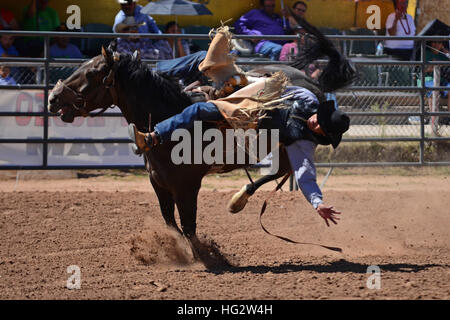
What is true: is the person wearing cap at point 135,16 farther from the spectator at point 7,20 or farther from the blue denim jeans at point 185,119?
the blue denim jeans at point 185,119

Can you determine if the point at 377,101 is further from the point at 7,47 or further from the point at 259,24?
the point at 7,47

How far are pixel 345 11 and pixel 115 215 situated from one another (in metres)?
6.86

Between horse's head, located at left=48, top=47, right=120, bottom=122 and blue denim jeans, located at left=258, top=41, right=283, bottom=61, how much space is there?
13.3 feet

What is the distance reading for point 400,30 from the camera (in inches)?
452

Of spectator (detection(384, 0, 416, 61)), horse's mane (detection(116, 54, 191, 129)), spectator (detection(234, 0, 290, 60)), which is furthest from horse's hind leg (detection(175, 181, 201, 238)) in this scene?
spectator (detection(384, 0, 416, 61))

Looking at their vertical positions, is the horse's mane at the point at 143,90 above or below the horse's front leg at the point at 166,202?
above

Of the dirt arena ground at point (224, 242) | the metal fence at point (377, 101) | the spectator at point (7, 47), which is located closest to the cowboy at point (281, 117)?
the dirt arena ground at point (224, 242)

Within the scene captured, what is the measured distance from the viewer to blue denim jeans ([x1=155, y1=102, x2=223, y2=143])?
509 cm

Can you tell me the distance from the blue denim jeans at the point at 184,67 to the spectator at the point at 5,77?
11.3ft

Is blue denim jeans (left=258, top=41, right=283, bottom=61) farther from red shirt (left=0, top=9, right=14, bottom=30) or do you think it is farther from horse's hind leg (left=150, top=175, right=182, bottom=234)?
horse's hind leg (left=150, top=175, right=182, bottom=234)

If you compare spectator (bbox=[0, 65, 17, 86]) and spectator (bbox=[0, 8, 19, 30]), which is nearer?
spectator (bbox=[0, 65, 17, 86])

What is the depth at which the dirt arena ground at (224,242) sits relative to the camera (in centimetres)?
454

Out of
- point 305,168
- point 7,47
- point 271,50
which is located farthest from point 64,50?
point 305,168

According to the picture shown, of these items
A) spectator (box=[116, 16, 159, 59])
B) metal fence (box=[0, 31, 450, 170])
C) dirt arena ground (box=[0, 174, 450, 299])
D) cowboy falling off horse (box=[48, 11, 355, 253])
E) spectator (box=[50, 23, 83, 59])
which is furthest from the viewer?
spectator (box=[50, 23, 83, 59])
